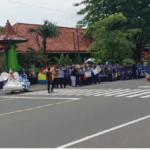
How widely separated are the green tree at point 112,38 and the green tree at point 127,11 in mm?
3080

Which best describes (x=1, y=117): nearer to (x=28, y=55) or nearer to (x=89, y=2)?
(x=28, y=55)

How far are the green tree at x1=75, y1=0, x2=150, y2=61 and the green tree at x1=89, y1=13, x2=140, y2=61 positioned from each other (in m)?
3.08

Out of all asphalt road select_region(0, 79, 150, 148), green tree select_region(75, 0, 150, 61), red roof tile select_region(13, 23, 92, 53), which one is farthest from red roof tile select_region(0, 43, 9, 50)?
asphalt road select_region(0, 79, 150, 148)

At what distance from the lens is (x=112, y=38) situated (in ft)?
123

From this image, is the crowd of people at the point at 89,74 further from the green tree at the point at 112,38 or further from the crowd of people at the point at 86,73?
the green tree at the point at 112,38

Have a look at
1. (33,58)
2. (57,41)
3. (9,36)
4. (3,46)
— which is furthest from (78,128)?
(57,41)

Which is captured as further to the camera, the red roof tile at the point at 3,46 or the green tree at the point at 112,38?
the green tree at the point at 112,38

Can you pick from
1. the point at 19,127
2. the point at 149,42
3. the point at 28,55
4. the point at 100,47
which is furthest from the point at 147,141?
→ the point at 149,42

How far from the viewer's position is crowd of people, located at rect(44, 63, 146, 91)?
82.9ft

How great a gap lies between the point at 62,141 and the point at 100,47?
34.0 m

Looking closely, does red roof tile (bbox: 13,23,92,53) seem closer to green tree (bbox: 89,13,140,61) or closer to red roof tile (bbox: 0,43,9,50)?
green tree (bbox: 89,13,140,61)

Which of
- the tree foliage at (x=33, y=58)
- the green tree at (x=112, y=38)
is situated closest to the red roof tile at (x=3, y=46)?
the tree foliage at (x=33, y=58)

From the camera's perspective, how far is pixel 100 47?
4044 centimetres

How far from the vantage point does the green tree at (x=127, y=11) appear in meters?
42.1
